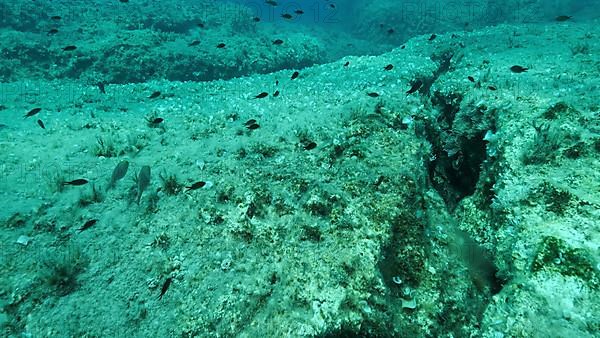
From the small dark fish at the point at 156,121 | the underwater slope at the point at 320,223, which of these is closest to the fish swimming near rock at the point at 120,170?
the underwater slope at the point at 320,223

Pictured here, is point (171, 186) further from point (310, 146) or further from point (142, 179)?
point (310, 146)

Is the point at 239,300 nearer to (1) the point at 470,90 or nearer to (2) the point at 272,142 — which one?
(2) the point at 272,142

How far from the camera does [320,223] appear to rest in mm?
4855

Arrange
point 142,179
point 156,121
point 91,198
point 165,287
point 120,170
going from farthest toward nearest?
point 156,121 → point 120,170 → point 91,198 → point 142,179 → point 165,287

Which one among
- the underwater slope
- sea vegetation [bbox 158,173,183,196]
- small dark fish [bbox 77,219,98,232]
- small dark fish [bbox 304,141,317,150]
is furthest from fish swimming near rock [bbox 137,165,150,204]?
small dark fish [bbox 304,141,317,150]

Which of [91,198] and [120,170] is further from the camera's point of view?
[120,170]

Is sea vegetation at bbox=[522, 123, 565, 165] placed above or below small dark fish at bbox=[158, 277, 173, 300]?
above

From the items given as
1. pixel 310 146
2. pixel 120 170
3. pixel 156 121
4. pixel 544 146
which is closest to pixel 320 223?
pixel 310 146

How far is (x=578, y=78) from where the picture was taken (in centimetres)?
843

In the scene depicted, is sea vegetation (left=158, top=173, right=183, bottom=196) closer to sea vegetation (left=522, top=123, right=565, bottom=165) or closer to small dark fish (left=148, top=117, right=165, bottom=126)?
small dark fish (left=148, top=117, right=165, bottom=126)

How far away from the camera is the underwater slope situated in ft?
12.8

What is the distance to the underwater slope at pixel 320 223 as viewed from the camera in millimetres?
3891

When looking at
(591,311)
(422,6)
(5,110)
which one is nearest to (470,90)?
(591,311)

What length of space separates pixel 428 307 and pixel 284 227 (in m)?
2.31
